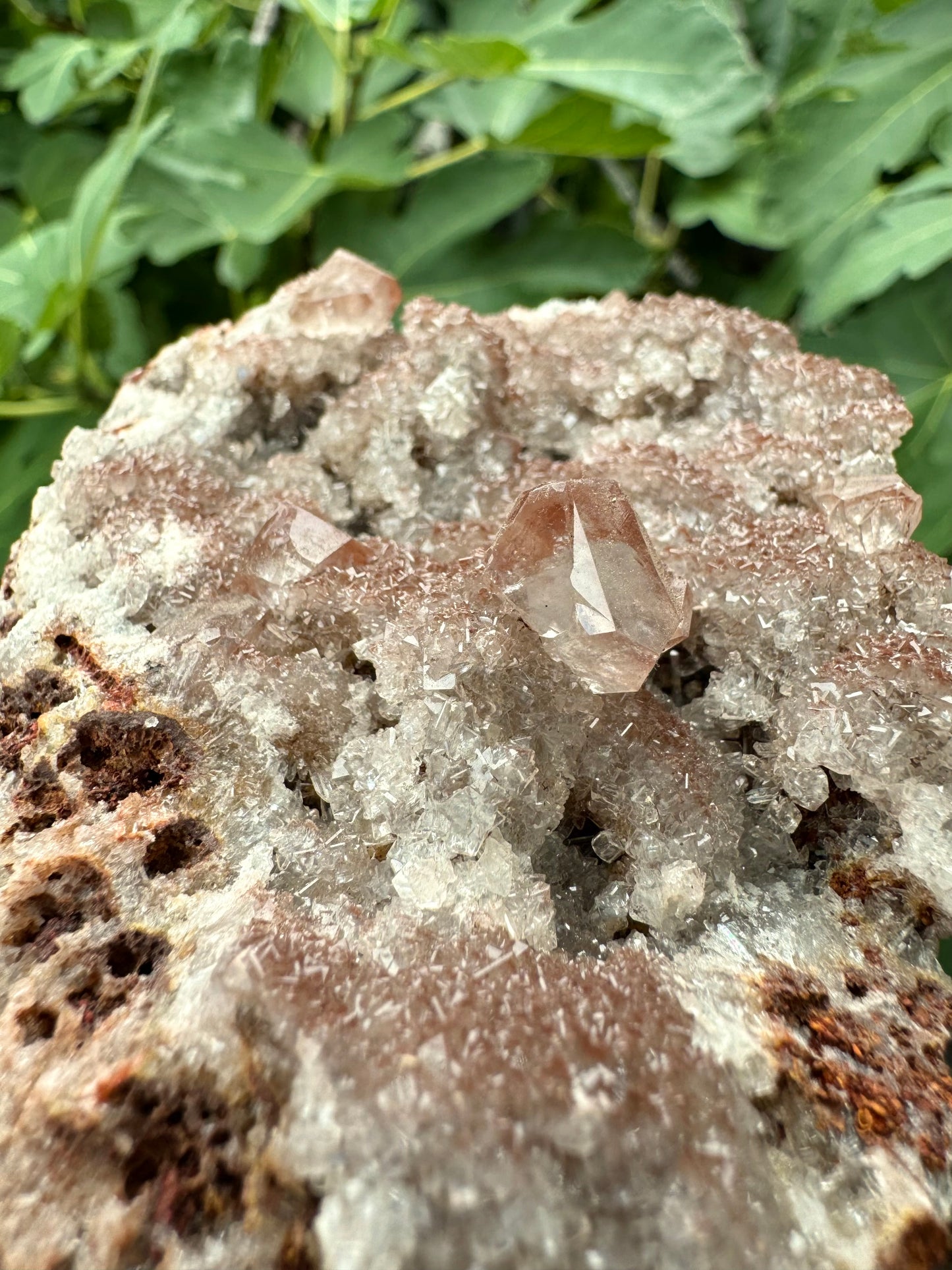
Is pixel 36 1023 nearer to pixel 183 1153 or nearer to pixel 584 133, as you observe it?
pixel 183 1153

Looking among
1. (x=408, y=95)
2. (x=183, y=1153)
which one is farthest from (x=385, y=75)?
(x=183, y=1153)

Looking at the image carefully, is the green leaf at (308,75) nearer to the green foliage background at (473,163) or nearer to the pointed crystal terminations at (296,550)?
the green foliage background at (473,163)

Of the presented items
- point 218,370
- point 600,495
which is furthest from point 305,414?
point 600,495

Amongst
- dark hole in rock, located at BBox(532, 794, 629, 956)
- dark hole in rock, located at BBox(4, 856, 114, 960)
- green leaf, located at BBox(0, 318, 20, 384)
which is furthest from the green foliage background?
dark hole in rock, located at BBox(4, 856, 114, 960)

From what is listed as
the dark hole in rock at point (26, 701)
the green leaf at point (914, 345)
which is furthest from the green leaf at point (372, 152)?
the dark hole in rock at point (26, 701)

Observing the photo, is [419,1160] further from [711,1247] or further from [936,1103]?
[936,1103]

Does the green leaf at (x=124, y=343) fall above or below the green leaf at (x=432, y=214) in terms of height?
below

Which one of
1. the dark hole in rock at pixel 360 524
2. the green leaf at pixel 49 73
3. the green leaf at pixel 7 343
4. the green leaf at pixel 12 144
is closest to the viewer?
the dark hole in rock at pixel 360 524
